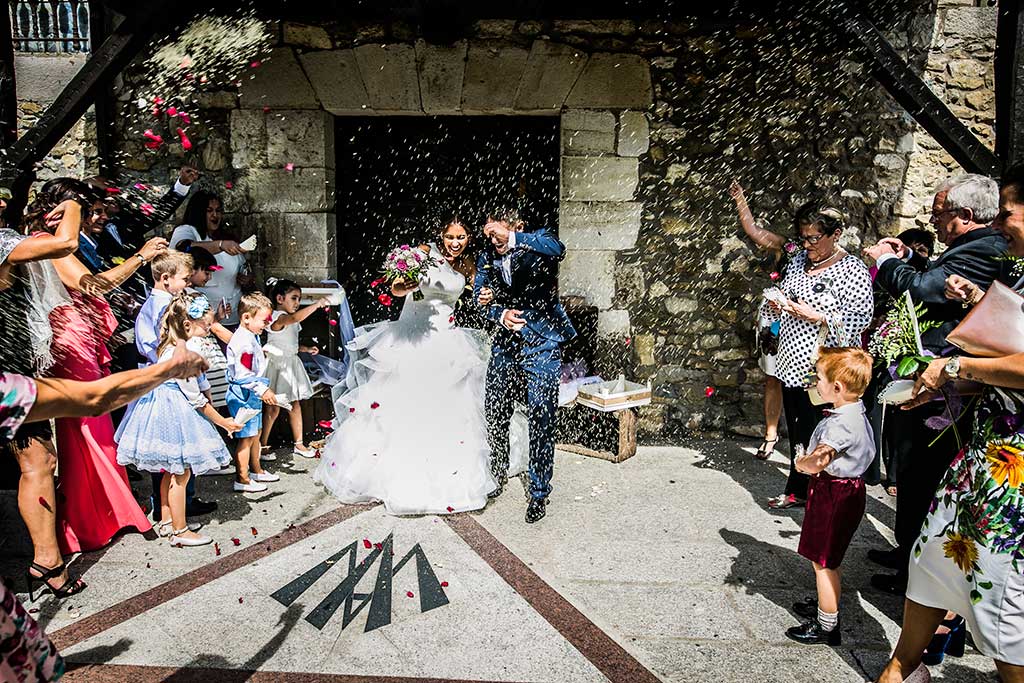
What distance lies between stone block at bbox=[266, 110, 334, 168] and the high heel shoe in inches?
206

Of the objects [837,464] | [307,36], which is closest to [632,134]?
[307,36]

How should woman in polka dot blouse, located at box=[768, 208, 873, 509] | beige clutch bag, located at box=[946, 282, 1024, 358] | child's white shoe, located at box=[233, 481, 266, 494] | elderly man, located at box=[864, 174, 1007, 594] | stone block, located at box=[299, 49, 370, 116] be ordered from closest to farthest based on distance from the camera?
beige clutch bag, located at box=[946, 282, 1024, 358], elderly man, located at box=[864, 174, 1007, 594], woman in polka dot blouse, located at box=[768, 208, 873, 509], child's white shoe, located at box=[233, 481, 266, 494], stone block, located at box=[299, 49, 370, 116]

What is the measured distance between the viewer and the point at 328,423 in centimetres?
598

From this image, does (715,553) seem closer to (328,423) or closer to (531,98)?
(328,423)

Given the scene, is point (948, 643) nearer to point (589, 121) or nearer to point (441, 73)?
point (589, 121)

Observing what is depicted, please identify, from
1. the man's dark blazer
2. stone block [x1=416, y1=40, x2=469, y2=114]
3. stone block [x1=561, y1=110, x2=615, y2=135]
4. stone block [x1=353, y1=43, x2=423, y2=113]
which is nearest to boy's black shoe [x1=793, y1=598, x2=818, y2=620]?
the man's dark blazer

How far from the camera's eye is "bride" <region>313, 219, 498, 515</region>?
15.0 ft

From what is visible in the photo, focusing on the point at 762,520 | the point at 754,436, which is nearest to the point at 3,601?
the point at 762,520

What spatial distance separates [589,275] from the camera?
20.0ft

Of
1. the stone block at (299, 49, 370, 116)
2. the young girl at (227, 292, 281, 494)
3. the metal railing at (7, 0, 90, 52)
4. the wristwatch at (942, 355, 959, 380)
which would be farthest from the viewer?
the metal railing at (7, 0, 90, 52)

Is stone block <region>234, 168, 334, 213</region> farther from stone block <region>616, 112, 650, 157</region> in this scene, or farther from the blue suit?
stone block <region>616, 112, 650, 157</region>

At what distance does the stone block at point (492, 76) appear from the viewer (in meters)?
5.82

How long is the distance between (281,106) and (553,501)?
12.6ft

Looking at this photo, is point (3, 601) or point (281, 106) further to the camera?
point (281, 106)
